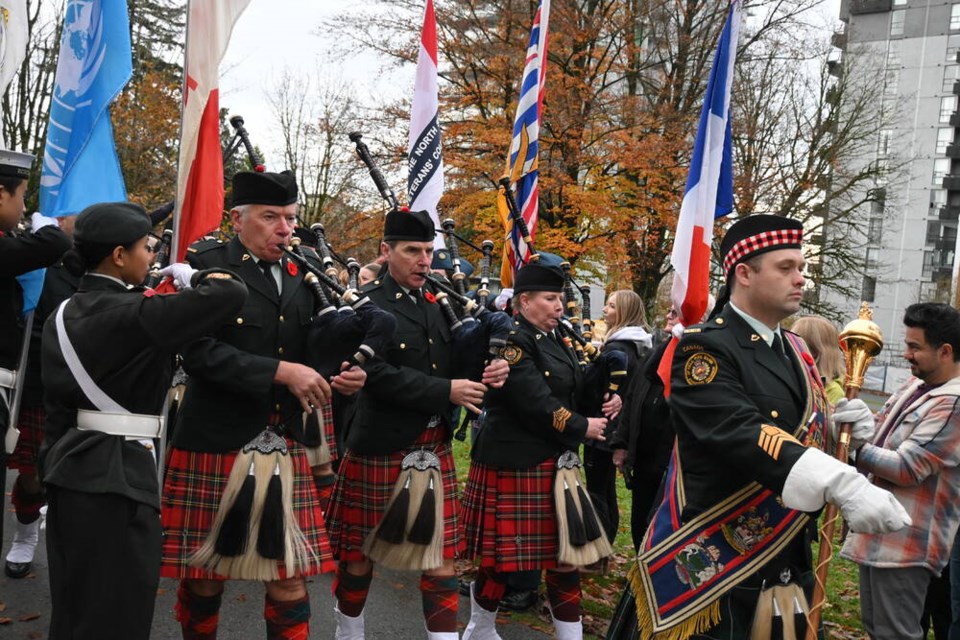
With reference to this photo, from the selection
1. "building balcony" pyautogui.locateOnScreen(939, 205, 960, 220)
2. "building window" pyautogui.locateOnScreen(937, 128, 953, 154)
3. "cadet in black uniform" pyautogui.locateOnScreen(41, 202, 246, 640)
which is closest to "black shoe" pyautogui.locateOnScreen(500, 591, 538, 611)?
"cadet in black uniform" pyautogui.locateOnScreen(41, 202, 246, 640)

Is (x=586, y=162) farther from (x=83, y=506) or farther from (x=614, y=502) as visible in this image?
(x=83, y=506)

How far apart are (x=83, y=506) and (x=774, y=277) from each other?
2535mm

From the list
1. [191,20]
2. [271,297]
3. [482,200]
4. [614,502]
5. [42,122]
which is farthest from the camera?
[42,122]

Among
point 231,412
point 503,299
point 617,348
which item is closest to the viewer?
point 231,412

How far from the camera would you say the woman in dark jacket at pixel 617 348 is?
576cm

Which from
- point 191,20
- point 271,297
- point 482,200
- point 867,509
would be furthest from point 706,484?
point 482,200

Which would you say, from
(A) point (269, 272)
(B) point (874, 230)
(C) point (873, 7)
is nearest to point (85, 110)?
(A) point (269, 272)

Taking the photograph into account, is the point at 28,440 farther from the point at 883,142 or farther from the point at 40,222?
the point at 883,142

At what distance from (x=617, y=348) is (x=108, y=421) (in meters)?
3.45

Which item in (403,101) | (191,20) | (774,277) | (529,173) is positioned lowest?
(774,277)

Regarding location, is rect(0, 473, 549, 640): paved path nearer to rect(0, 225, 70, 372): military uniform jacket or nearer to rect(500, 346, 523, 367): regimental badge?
rect(0, 225, 70, 372): military uniform jacket

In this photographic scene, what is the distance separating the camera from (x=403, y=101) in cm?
1602

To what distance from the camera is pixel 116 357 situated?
3.00 meters

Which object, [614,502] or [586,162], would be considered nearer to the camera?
[614,502]
